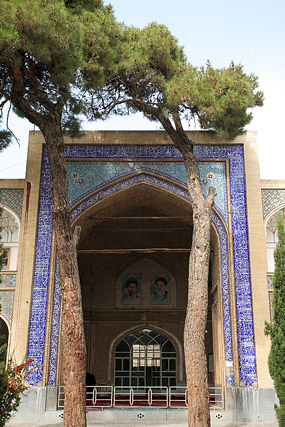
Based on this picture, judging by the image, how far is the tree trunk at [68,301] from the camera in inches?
234

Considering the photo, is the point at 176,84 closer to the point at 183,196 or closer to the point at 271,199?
the point at 183,196

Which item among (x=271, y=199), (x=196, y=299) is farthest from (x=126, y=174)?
(x=196, y=299)

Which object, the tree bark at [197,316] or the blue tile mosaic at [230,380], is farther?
the blue tile mosaic at [230,380]

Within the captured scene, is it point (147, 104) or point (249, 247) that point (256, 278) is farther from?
point (147, 104)

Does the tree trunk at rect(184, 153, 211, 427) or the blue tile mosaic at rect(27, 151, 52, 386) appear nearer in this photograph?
the tree trunk at rect(184, 153, 211, 427)

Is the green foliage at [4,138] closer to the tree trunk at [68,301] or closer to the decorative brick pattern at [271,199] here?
the tree trunk at [68,301]

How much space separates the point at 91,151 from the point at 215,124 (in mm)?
2756

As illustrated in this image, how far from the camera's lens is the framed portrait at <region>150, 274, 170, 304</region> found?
1322 centimetres

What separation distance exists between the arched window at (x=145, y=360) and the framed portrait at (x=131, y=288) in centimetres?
84

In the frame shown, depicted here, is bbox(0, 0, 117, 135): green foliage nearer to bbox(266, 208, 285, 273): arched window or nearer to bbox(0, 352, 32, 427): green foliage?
bbox(0, 352, 32, 427): green foliage

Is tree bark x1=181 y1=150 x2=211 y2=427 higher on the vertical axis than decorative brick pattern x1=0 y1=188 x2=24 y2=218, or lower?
lower

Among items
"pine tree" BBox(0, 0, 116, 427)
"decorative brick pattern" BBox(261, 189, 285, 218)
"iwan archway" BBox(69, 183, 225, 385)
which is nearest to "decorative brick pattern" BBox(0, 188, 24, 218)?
"pine tree" BBox(0, 0, 116, 427)

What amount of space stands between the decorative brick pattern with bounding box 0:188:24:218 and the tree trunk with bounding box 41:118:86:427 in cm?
265

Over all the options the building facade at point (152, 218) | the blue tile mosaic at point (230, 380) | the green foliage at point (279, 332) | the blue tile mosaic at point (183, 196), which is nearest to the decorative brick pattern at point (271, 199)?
the building facade at point (152, 218)
